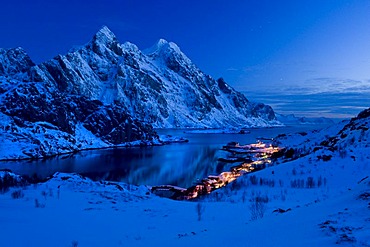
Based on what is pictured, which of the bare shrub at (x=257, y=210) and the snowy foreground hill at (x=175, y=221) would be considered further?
the bare shrub at (x=257, y=210)

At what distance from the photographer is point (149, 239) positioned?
8.20 meters

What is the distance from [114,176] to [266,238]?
177ft

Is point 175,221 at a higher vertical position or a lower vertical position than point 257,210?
lower

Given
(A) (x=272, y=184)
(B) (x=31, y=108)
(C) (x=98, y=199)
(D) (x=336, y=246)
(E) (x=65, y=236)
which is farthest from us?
(B) (x=31, y=108)

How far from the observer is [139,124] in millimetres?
133625

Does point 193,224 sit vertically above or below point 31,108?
below

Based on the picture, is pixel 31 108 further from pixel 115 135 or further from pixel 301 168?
pixel 301 168

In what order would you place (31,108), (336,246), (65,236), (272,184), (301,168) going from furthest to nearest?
(31,108) < (301,168) < (272,184) < (65,236) < (336,246)

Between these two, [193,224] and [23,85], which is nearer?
[193,224]

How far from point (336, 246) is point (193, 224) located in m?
5.44

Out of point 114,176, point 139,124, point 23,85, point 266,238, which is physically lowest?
point 114,176

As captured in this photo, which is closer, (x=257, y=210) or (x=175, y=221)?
(x=257, y=210)

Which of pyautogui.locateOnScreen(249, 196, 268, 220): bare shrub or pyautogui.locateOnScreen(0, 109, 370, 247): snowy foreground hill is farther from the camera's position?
pyautogui.locateOnScreen(249, 196, 268, 220): bare shrub

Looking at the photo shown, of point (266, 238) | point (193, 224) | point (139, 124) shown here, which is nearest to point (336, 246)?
point (266, 238)
